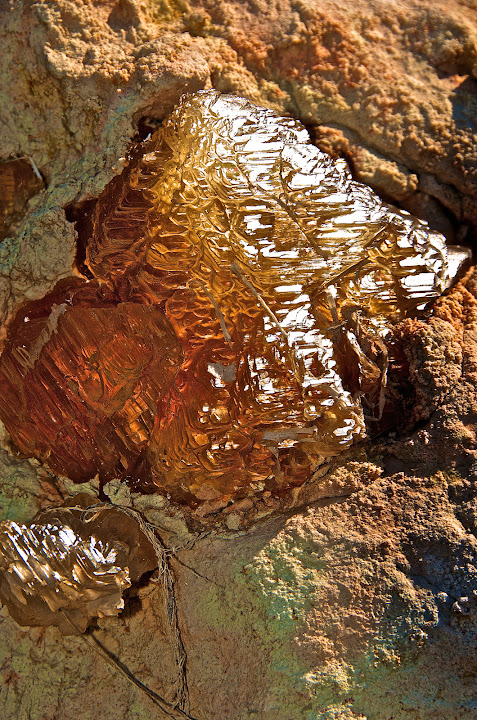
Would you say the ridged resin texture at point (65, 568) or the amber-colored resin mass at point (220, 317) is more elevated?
the amber-colored resin mass at point (220, 317)

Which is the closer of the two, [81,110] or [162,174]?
[162,174]

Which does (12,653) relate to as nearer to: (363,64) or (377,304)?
(377,304)

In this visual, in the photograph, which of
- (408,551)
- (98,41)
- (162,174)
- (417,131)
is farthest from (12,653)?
(417,131)

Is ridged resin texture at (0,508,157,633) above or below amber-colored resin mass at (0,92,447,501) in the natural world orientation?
below

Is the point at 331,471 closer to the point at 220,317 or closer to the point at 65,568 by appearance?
the point at 220,317

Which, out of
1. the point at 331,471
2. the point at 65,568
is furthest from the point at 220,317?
the point at 65,568
